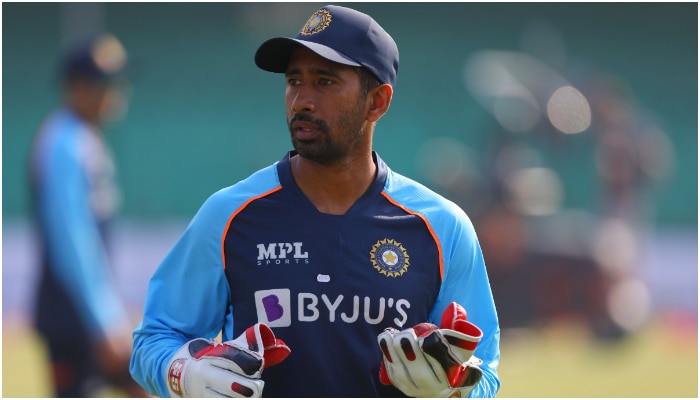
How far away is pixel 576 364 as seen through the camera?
11.1m

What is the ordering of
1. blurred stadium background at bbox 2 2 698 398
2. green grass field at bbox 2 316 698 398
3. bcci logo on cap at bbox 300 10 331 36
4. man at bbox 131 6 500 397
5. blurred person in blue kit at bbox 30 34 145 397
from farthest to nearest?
blurred stadium background at bbox 2 2 698 398 → green grass field at bbox 2 316 698 398 → blurred person in blue kit at bbox 30 34 145 397 → bcci logo on cap at bbox 300 10 331 36 → man at bbox 131 6 500 397

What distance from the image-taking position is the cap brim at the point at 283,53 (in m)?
3.00

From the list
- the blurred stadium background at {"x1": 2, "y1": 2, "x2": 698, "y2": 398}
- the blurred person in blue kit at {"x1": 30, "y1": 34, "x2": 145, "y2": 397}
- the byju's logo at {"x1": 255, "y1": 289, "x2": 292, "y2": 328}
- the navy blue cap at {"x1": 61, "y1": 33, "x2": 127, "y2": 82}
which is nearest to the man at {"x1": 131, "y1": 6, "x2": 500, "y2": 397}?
the byju's logo at {"x1": 255, "y1": 289, "x2": 292, "y2": 328}

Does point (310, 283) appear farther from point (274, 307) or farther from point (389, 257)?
point (389, 257)

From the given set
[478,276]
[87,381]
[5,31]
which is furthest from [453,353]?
[5,31]

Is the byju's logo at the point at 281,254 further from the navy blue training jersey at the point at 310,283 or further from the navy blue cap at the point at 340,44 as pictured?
the navy blue cap at the point at 340,44

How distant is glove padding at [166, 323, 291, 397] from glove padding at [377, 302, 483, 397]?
0.28 m

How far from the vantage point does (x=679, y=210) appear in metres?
17.3

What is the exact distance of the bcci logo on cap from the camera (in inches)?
122

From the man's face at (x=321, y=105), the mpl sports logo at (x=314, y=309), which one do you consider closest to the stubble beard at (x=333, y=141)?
the man's face at (x=321, y=105)

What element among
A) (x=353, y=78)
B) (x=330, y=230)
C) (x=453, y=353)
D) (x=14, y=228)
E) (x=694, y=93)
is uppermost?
(x=694, y=93)

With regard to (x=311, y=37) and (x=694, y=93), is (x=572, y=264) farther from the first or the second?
(x=311, y=37)

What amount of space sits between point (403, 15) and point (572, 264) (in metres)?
6.07

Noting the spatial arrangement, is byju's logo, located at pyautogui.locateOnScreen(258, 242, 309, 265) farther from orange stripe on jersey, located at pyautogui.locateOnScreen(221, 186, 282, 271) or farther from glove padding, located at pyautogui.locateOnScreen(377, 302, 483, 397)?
glove padding, located at pyautogui.locateOnScreen(377, 302, 483, 397)
